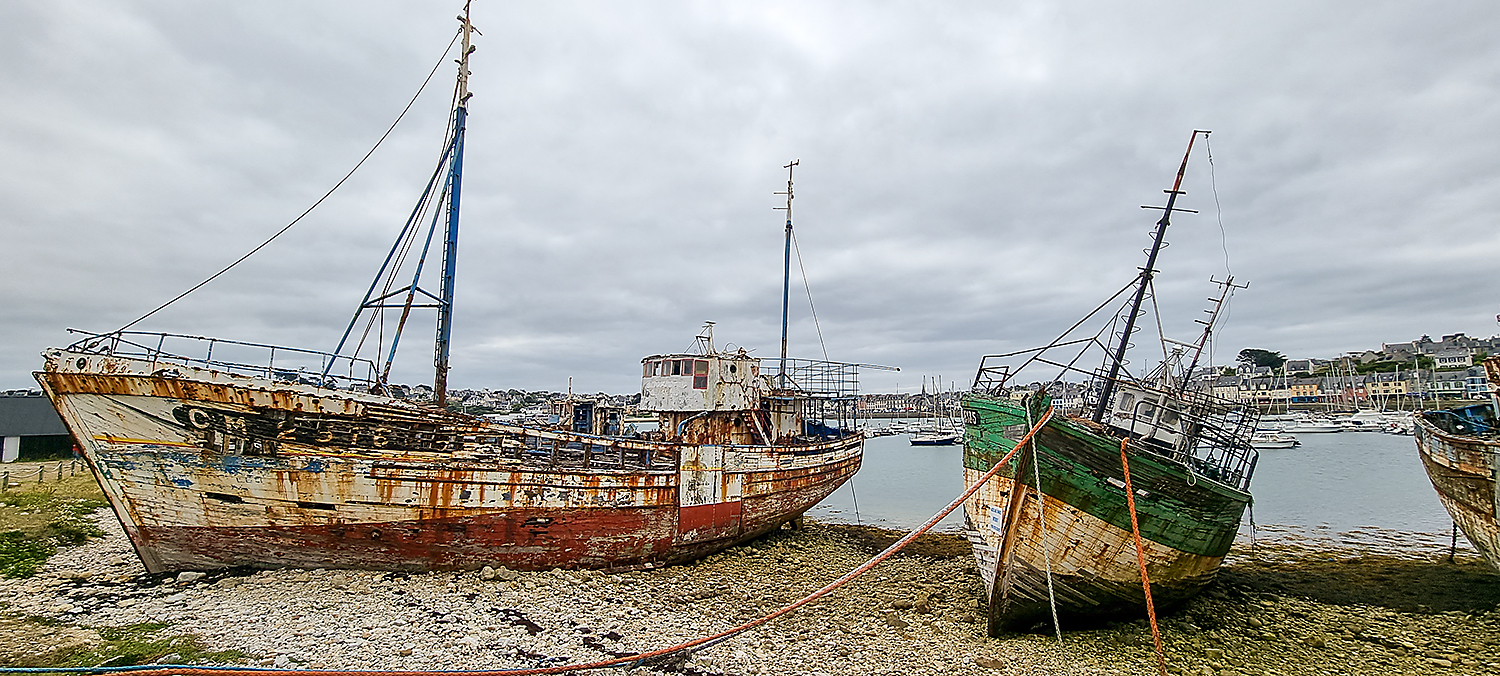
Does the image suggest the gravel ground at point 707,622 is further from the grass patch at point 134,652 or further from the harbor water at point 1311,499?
the harbor water at point 1311,499

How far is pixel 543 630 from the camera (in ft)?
33.9

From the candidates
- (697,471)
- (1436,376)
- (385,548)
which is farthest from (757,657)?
(1436,376)

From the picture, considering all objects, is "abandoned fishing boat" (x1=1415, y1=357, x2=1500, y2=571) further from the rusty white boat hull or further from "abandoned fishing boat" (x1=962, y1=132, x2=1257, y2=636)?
the rusty white boat hull

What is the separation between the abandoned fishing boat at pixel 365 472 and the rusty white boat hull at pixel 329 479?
24 millimetres

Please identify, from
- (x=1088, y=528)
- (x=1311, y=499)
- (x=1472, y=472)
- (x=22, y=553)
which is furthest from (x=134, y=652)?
(x=1311, y=499)

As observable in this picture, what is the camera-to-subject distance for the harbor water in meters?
21.3

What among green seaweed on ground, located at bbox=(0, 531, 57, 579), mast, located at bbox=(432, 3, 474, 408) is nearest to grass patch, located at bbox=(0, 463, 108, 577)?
green seaweed on ground, located at bbox=(0, 531, 57, 579)

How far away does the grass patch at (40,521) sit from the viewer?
40.9 ft

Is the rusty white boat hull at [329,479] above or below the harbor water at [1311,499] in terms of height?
above

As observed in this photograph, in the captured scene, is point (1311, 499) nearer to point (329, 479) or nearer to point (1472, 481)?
point (1472, 481)

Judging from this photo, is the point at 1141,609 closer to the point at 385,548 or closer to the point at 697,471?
the point at 697,471

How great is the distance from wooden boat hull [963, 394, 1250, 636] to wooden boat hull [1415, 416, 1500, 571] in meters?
4.16

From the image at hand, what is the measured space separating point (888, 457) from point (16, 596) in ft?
198

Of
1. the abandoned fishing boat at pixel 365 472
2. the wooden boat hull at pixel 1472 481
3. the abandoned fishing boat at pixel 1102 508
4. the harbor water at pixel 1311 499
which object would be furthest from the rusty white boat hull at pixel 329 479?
the wooden boat hull at pixel 1472 481
